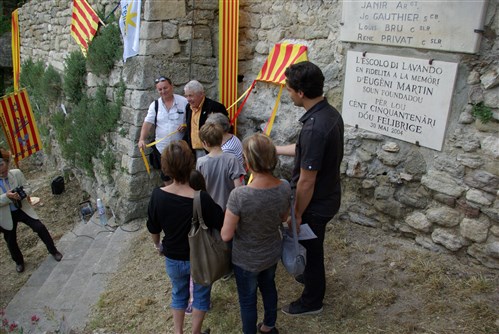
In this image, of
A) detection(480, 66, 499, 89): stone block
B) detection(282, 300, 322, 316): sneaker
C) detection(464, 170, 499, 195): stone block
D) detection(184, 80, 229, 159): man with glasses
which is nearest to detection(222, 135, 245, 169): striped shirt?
detection(184, 80, 229, 159): man with glasses

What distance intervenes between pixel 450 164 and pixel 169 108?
2728mm

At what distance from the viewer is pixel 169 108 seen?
452 cm

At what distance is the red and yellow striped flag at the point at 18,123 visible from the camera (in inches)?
273

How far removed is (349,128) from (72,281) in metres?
3.17

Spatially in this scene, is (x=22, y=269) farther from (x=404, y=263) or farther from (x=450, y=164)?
(x=450, y=164)

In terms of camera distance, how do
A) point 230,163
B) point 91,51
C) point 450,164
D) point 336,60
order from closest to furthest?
point 230,163 < point 450,164 < point 336,60 < point 91,51

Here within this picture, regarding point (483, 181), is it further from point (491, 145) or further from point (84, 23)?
point (84, 23)

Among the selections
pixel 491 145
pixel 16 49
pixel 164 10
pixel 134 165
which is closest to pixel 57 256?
pixel 134 165

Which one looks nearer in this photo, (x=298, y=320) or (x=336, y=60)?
(x=298, y=320)

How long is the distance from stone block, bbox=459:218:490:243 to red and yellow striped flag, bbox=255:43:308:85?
2067 mm

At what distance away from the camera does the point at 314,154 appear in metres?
2.46

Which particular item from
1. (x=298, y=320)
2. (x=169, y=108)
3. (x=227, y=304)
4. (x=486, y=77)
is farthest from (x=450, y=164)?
(x=169, y=108)

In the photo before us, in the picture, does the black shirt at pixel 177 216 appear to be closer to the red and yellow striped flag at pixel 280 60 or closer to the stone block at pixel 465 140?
the stone block at pixel 465 140

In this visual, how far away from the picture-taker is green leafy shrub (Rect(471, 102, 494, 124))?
9.78 feet
